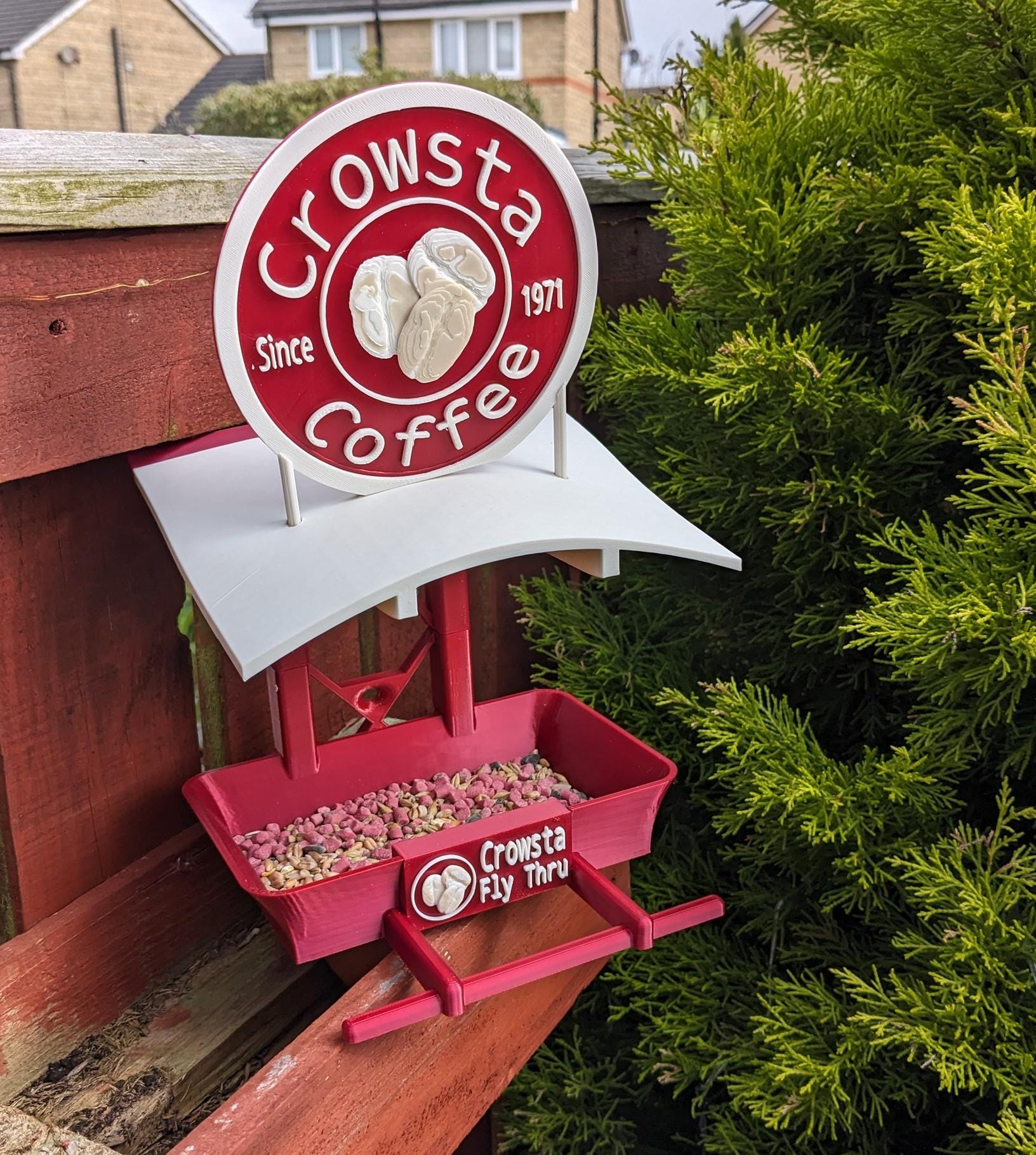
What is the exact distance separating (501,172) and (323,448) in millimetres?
257

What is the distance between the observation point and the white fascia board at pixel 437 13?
661 inches

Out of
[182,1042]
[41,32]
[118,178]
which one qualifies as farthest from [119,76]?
[182,1042]

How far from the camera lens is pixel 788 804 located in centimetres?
93

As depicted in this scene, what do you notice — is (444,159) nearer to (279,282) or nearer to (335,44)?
(279,282)

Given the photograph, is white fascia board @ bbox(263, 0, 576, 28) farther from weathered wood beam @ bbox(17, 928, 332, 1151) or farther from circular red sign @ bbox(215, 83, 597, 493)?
weathered wood beam @ bbox(17, 928, 332, 1151)

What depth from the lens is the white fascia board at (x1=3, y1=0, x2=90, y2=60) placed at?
14.4m

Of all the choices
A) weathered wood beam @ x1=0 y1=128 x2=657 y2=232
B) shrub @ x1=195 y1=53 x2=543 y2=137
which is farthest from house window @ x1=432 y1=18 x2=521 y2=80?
weathered wood beam @ x1=0 y1=128 x2=657 y2=232

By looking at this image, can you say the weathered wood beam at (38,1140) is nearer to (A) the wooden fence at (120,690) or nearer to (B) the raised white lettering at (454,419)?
(A) the wooden fence at (120,690)

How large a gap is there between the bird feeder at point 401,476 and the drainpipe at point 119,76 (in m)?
17.0

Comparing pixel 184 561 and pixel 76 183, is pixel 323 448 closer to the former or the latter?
pixel 184 561

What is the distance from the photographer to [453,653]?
98 centimetres

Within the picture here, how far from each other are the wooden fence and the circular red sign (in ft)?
0.66

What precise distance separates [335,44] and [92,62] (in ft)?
14.8

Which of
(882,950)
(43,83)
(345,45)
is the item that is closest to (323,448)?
(882,950)
